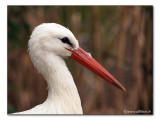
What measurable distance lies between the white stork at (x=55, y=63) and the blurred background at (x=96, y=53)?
2.75 feet

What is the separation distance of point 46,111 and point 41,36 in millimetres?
455

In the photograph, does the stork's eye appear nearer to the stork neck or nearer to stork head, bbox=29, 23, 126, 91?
stork head, bbox=29, 23, 126, 91

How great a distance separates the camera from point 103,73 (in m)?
2.53

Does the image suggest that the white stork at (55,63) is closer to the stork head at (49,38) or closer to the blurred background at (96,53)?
the stork head at (49,38)

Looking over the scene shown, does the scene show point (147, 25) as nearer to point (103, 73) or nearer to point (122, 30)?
point (122, 30)

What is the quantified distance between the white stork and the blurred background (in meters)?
0.84

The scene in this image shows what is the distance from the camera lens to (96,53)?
346cm

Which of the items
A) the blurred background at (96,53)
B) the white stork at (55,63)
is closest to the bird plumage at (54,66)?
the white stork at (55,63)

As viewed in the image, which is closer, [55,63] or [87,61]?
[55,63]

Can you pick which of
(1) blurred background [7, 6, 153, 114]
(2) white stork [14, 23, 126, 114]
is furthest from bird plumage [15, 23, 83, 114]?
(1) blurred background [7, 6, 153, 114]

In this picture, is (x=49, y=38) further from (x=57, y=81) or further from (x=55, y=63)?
(x=57, y=81)

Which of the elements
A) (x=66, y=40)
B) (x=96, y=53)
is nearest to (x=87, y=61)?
(x=66, y=40)

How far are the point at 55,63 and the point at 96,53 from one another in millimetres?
1115

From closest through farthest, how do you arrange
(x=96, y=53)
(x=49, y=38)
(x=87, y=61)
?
1. (x=49, y=38)
2. (x=87, y=61)
3. (x=96, y=53)
